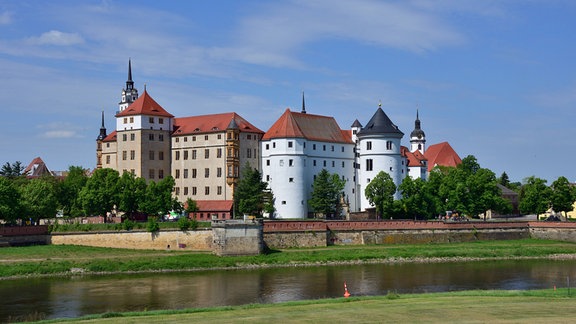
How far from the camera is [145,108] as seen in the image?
96.5 meters

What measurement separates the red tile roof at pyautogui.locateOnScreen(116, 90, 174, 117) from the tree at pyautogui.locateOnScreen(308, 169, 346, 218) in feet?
73.9

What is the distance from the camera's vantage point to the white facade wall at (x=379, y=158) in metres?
99.0

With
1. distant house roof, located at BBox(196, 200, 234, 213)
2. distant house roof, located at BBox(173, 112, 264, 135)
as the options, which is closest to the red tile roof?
distant house roof, located at BBox(173, 112, 264, 135)

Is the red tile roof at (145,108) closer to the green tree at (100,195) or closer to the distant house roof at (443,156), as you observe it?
the green tree at (100,195)

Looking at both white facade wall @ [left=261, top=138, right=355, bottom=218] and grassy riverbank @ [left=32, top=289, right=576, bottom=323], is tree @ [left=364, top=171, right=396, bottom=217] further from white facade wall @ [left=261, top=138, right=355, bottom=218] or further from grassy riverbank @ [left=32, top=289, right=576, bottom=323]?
grassy riverbank @ [left=32, top=289, right=576, bottom=323]

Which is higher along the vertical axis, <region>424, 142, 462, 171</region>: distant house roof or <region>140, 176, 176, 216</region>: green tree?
<region>424, 142, 462, 171</region>: distant house roof

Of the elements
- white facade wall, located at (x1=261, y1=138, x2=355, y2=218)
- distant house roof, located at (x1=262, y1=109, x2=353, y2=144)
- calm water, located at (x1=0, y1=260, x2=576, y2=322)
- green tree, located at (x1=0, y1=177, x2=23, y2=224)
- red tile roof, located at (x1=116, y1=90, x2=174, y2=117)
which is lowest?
calm water, located at (x1=0, y1=260, x2=576, y2=322)

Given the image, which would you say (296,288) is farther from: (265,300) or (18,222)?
(18,222)

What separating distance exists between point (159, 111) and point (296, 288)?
174ft

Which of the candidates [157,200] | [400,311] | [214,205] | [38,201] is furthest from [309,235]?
[400,311]

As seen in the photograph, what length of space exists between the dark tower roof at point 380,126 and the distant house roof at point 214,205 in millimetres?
20840

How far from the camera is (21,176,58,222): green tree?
77875mm

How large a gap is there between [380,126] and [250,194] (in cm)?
2214

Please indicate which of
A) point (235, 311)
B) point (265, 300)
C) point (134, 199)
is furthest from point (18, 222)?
point (235, 311)
